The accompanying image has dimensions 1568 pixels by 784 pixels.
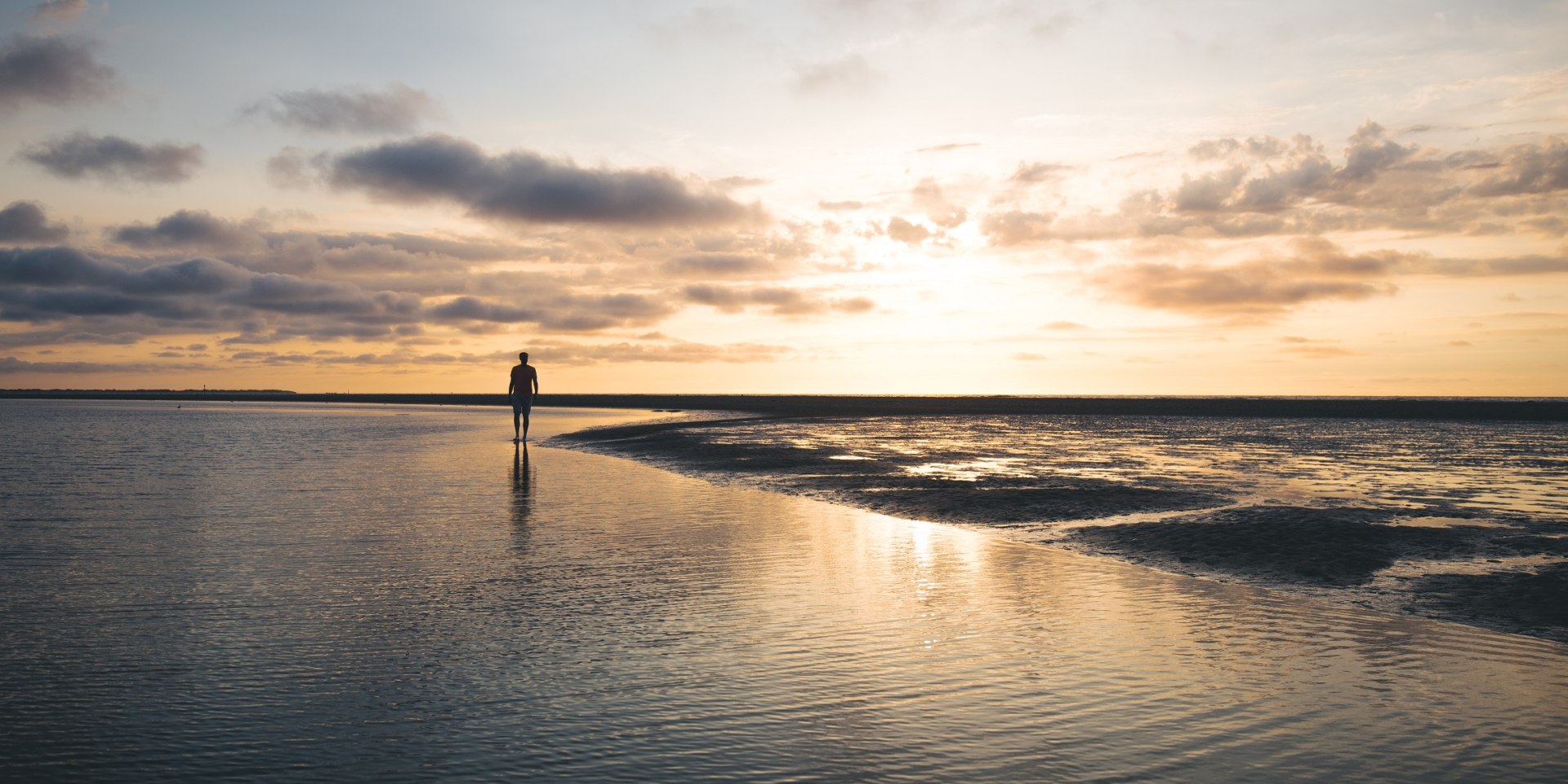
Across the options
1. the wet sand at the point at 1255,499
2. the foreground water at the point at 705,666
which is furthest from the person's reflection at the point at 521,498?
the wet sand at the point at 1255,499

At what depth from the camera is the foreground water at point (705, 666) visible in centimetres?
561

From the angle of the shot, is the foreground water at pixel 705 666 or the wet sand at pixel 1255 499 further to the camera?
the wet sand at pixel 1255 499

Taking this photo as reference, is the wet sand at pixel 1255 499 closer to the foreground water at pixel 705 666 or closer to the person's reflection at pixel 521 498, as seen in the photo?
the foreground water at pixel 705 666

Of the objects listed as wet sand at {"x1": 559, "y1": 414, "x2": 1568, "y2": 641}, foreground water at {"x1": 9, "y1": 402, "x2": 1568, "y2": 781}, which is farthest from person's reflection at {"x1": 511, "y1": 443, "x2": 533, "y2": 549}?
wet sand at {"x1": 559, "y1": 414, "x2": 1568, "y2": 641}

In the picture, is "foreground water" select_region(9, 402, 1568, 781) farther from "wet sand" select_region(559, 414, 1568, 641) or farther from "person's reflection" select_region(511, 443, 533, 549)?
"wet sand" select_region(559, 414, 1568, 641)

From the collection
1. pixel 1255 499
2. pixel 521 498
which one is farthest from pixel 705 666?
pixel 1255 499

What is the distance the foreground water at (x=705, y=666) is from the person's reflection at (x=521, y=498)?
0.36 metres

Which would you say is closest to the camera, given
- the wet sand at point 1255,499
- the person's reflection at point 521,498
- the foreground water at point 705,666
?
the foreground water at point 705,666

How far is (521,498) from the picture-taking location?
1917cm

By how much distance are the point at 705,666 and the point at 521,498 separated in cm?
1247

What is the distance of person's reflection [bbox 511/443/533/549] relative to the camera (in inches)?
567

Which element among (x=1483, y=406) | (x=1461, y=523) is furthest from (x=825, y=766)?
(x=1483, y=406)

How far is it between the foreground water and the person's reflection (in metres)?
0.36

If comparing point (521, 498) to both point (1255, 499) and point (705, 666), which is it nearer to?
point (705, 666)
